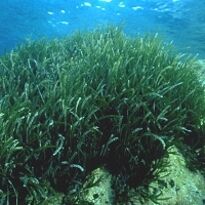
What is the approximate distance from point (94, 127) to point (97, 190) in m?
0.90

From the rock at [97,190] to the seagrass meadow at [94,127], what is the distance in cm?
11

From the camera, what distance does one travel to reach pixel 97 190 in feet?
14.7

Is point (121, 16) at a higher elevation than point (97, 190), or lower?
higher

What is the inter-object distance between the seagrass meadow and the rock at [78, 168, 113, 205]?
11cm

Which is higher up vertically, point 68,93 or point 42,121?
point 68,93

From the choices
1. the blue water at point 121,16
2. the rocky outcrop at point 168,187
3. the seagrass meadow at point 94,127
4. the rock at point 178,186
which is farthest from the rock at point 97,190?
the blue water at point 121,16

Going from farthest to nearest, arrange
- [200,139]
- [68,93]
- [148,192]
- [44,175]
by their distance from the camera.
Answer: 1. [200,139]
2. [68,93]
3. [148,192]
4. [44,175]

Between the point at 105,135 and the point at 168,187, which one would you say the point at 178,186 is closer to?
the point at 168,187

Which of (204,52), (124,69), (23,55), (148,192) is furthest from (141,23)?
(148,192)

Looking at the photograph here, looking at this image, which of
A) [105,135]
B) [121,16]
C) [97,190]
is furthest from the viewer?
[121,16]

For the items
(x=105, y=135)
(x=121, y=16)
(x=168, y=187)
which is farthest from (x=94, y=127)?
(x=121, y=16)

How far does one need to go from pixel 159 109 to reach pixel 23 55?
4744mm

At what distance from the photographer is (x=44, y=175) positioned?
167 inches

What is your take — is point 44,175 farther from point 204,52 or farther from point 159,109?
point 204,52
